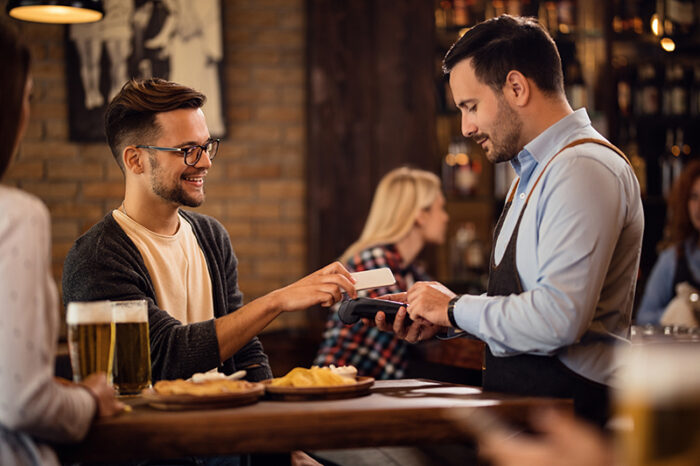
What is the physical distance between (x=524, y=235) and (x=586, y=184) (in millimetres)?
187

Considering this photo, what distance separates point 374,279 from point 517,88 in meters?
0.59

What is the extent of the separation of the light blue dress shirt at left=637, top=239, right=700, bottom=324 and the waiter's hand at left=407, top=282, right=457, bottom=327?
2.79 m

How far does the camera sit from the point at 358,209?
4.59 meters

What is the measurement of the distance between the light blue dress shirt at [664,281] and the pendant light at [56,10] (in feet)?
10.2

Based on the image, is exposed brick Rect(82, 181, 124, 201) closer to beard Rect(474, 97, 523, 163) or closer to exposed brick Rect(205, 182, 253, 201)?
exposed brick Rect(205, 182, 253, 201)

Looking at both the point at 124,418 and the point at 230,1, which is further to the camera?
the point at 230,1

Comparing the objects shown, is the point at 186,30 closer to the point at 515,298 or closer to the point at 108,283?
the point at 108,283

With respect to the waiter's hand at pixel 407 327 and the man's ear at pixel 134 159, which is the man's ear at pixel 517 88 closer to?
the waiter's hand at pixel 407 327

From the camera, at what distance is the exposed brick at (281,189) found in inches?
180

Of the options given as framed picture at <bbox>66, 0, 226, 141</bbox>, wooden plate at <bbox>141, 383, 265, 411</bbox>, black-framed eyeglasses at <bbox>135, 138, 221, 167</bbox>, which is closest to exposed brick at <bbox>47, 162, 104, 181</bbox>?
framed picture at <bbox>66, 0, 226, 141</bbox>

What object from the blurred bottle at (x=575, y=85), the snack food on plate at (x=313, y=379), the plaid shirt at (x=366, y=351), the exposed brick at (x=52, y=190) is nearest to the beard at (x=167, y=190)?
the snack food on plate at (x=313, y=379)

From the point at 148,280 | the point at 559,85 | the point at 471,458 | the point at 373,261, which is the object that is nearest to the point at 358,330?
the point at 373,261

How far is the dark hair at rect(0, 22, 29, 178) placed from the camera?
1.36 metres

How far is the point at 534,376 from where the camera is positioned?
1.80 m
